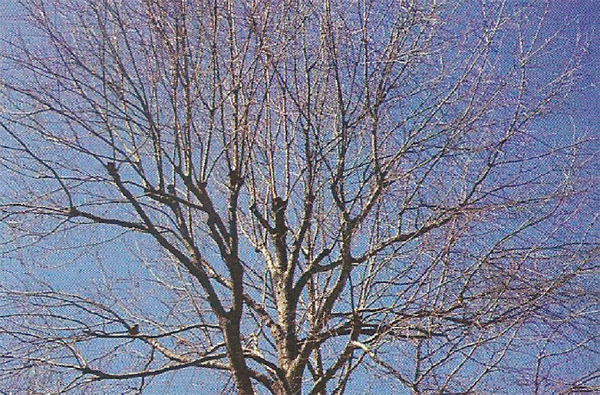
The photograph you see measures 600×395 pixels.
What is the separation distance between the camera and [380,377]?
4383 mm

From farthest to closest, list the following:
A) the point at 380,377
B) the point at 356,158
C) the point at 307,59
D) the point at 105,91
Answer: the point at 356,158 < the point at 307,59 < the point at 105,91 < the point at 380,377

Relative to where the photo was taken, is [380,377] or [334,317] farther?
[334,317]

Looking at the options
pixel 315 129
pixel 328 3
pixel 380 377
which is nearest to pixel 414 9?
pixel 328 3

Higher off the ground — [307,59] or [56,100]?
[307,59]

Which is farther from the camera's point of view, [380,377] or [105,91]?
[105,91]

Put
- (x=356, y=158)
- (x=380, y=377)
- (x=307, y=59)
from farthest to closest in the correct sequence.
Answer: (x=356, y=158) < (x=307, y=59) < (x=380, y=377)

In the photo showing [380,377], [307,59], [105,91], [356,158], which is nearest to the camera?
[380,377]

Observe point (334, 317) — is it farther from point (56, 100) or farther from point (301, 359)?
point (56, 100)

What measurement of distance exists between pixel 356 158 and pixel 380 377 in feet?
5.46

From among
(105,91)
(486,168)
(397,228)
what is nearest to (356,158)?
(397,228)

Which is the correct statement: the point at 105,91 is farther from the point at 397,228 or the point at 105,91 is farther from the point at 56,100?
the point at 397,228

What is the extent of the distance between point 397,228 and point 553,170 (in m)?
1.12

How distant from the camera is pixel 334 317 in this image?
202 inches

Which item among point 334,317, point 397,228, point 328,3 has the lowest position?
point 334,317
